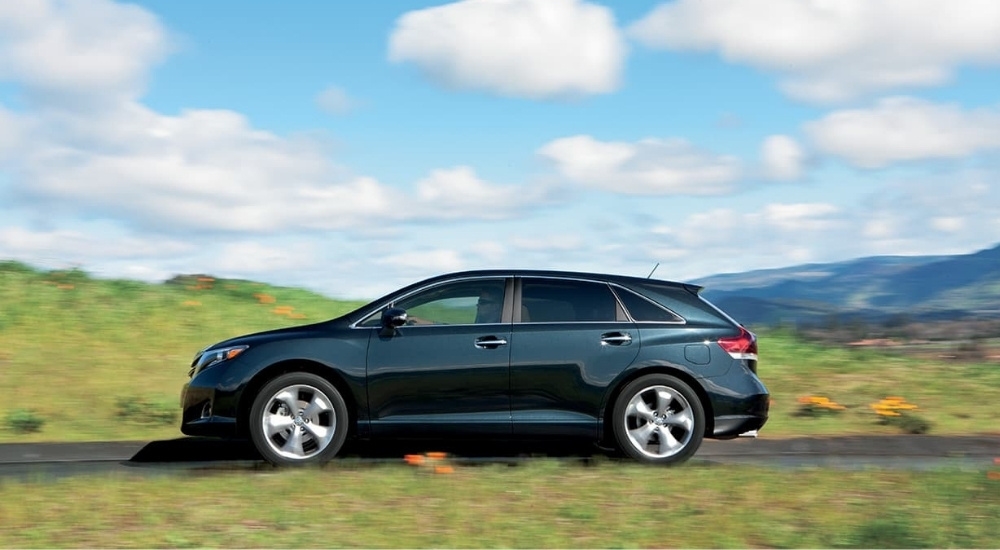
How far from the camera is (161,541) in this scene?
6.73m

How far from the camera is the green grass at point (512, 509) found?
687cm

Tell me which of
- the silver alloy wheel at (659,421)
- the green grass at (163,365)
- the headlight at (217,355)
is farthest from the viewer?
the green grass at (163,365)

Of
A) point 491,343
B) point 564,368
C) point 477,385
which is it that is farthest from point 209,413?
point 564,368

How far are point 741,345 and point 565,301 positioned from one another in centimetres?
147

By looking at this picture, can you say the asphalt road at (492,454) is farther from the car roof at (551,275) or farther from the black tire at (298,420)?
the car roof at (551,275)

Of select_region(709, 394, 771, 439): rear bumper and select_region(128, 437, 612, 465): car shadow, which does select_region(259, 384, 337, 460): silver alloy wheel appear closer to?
select_region(128, 437, 612, 465): car shadow

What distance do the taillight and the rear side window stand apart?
40 cm

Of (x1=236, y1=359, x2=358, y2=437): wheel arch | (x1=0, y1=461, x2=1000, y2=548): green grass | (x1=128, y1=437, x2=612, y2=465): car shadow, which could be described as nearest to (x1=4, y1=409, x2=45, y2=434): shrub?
(x1=128, y1=437, x2=612, y2=465): car shadow

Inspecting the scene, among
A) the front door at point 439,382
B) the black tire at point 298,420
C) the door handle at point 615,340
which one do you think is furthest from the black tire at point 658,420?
the black tire at point 298,420

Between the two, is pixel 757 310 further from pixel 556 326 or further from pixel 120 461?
pixel 120 461

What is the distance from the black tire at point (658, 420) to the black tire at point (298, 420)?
7.26 ft

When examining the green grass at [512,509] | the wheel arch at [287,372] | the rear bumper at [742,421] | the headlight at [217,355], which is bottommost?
the green grass at [512,509]

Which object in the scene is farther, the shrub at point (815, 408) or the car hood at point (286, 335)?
the shrub at point (815, 408)

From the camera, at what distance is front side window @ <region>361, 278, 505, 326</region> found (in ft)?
33.7
